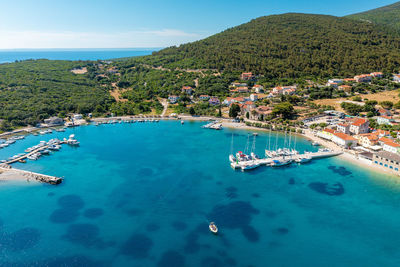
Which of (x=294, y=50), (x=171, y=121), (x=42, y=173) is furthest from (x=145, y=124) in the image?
(x=294, y=50)

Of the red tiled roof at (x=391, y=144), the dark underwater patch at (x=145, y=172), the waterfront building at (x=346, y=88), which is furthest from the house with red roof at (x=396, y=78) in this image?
the dark underwater patch at (x=145, y=172)

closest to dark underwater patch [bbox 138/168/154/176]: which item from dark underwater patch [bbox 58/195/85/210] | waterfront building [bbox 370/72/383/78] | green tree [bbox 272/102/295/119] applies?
dark underwater patch [bbox 58/195/85/210]

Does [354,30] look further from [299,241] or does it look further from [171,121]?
[299,241]

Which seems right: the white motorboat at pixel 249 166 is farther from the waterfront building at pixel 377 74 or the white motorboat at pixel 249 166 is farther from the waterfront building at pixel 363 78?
the waterfront building at pixel 377 74

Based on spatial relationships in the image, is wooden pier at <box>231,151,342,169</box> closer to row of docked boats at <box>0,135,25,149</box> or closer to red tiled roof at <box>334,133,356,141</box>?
red tiled roof at <box>334,133,356,141</box>

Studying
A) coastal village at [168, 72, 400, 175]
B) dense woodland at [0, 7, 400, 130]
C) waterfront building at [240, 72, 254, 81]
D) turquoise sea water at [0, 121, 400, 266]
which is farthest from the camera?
waterfront building at [240, 72, 254, 81]
